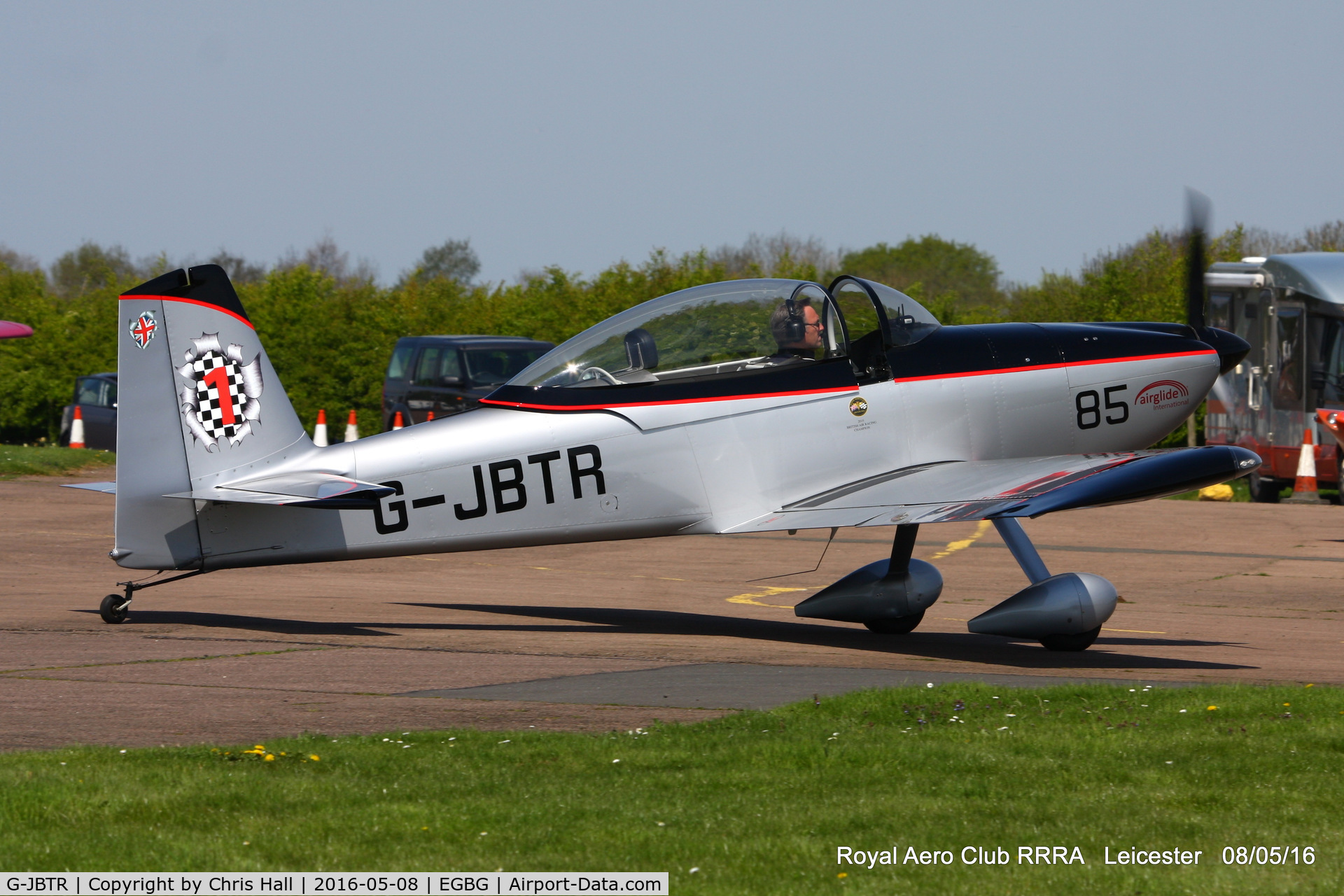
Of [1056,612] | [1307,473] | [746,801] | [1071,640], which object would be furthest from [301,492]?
[1307,473]

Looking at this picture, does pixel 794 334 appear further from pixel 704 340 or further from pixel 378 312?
pixel 378 312

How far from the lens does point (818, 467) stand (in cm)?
Result: 1104

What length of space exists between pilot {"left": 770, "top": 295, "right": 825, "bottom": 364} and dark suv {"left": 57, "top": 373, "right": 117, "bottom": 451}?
22.8 meters

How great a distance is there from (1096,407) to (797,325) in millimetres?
2560

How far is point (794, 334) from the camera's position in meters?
11.0

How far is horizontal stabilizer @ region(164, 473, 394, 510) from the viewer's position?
384 inches

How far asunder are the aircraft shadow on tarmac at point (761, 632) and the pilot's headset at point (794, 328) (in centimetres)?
232

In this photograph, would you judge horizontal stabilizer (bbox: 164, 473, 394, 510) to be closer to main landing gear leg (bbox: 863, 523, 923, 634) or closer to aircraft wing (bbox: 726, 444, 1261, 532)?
aircraft wing (bbox: 726, 444, 1261, 532)

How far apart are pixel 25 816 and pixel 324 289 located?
3315cm

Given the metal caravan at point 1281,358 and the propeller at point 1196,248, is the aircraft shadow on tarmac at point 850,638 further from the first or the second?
the metal caravan at point 1281,358

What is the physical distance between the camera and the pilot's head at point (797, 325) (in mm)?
11031

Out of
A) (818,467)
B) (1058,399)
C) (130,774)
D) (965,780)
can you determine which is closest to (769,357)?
(818,467)

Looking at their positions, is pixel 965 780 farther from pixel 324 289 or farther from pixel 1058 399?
pixel 324 289

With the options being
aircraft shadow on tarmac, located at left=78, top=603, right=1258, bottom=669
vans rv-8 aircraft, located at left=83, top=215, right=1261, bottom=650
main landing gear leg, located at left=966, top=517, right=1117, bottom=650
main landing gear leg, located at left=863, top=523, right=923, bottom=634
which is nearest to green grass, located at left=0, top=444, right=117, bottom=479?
aircraft shadow on tarmac, located at left=78, top=603, right=1258, bottom=669
